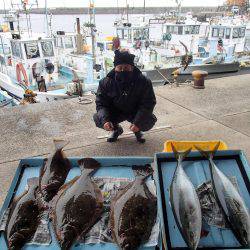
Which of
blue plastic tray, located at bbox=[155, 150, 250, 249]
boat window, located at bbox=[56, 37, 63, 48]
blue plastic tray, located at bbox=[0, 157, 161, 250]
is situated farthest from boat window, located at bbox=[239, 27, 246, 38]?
blue plastic tray, located at bbox=[0, 157, 161, 250]

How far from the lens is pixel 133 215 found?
84.5 inches

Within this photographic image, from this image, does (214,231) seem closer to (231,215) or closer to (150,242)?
(231,215)

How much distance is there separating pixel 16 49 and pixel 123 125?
35.3ft

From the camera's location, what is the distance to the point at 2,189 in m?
3.37

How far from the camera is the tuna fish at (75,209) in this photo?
2.05 metres

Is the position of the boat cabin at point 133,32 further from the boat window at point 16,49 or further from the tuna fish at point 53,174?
the tuna fish at point 53,174

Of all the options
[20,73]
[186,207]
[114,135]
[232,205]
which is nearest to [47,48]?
[20,73]

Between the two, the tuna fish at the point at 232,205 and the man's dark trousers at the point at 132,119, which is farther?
the man's dark trousers at the point at 132,119

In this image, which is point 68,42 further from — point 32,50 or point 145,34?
point 145,34

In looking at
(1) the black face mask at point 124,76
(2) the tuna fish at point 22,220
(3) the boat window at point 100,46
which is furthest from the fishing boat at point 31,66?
(2) the tuna fish at point 22,220

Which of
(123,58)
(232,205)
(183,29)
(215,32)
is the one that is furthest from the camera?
(183,29)

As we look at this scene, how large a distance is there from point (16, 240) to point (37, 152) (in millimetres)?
2419

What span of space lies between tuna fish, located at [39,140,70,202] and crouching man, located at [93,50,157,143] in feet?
3.49

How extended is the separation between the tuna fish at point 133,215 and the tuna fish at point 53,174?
0.56 metres
